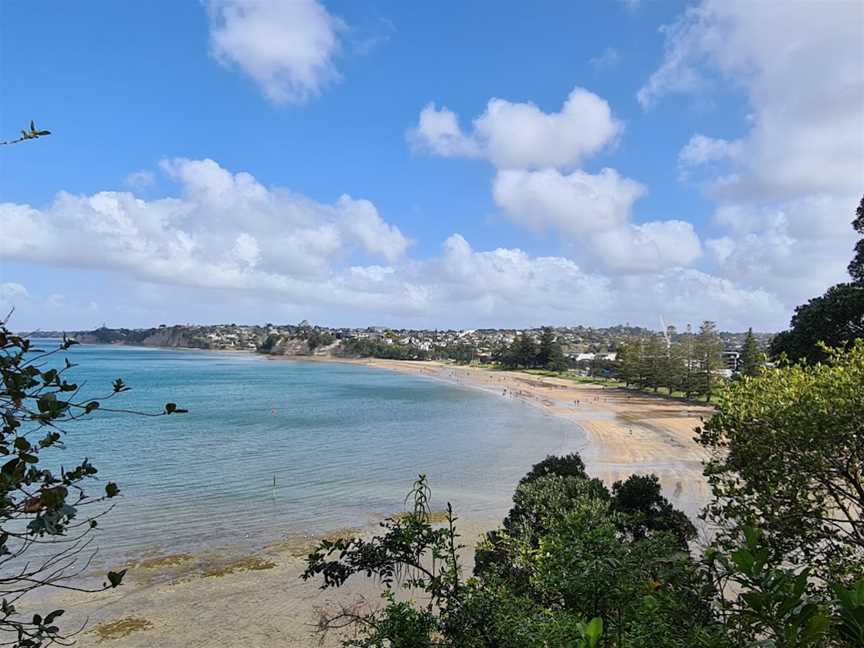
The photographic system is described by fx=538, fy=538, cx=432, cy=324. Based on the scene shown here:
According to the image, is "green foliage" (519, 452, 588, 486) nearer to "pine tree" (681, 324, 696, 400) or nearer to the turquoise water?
the turquoise water

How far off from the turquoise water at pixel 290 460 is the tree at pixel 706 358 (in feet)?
68.9

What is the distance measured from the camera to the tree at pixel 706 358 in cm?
6195

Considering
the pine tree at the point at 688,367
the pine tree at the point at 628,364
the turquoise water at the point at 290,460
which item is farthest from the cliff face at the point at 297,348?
the pine tree at the point at 688,367

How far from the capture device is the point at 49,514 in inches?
79.0

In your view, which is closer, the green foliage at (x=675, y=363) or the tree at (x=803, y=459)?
the tree at (x=803, y=459)

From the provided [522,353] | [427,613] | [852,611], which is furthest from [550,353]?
[852,611]

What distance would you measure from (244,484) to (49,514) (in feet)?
85.2

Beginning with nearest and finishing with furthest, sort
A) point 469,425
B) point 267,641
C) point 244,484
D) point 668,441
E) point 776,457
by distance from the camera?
1. point 776,457
2. point 267,641
3. point 244,484
4. point 668,441
5. point 469,425

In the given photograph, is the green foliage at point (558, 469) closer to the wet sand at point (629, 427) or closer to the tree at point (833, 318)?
the wet sand at point (629, 427)

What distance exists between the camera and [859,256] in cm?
1948

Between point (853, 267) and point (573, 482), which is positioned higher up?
point (853, 267)

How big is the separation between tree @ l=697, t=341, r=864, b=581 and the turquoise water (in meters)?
8.26

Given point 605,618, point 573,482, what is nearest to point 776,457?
point 605,618

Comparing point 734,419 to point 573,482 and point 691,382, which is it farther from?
point 691,382
